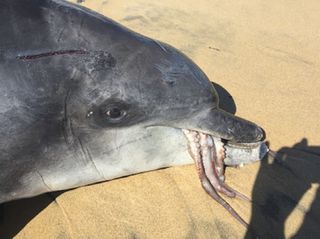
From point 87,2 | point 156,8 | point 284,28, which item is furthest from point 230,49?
point 87,2

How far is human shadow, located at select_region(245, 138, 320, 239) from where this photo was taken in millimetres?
3482

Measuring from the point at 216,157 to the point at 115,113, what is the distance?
0.97 meters

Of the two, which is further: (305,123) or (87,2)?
(87,2)

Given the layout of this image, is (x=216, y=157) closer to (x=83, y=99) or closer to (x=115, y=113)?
(x=115, y=113)

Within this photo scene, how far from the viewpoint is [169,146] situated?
343cm

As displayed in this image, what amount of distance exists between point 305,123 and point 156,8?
10.8ft

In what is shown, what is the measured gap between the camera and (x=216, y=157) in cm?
363

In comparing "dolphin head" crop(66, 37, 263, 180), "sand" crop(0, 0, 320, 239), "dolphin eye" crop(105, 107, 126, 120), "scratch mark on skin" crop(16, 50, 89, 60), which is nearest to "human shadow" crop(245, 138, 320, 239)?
"sand" crop(0, 0, 320, 239)

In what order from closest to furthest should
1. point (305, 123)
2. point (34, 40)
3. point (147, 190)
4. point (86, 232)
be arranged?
point (34, 40) < point (86, 232) < point (147, 190) < point (305, 123)

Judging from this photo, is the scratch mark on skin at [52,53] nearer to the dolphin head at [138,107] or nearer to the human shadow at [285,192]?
the dolphin head at [138,107]

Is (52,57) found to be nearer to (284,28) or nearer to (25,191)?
(25,191)

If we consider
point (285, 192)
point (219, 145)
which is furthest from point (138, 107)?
point (285, 192)

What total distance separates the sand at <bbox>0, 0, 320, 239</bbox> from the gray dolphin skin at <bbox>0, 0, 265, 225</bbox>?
11.6 inches

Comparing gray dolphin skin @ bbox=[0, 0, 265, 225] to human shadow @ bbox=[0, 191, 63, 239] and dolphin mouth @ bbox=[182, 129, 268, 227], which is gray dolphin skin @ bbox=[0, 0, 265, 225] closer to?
dolphin mouth @ bbox=[182, 129, 268, 227]
